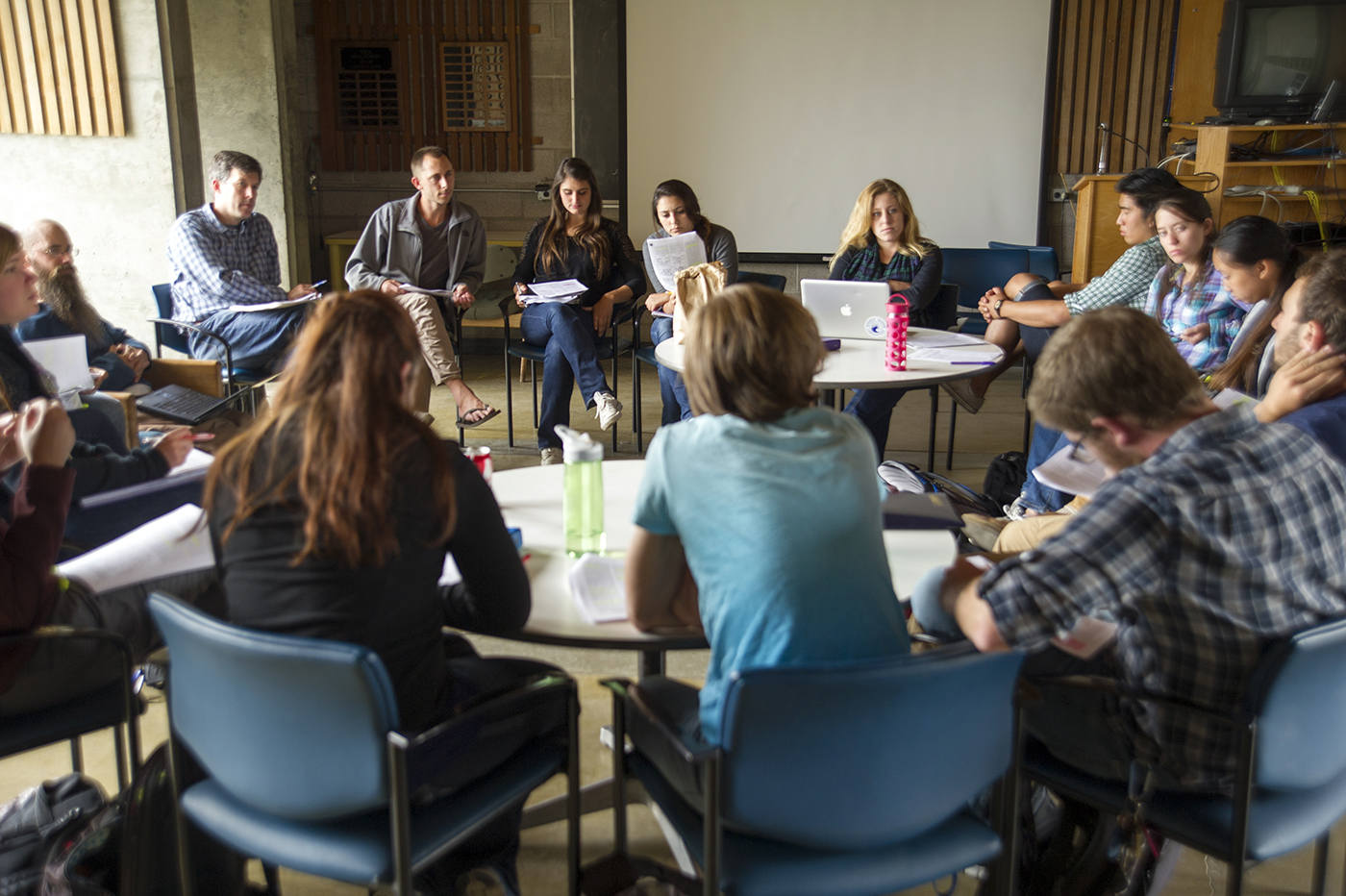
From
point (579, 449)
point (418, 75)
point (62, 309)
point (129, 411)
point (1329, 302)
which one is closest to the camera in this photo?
point (579, 449)

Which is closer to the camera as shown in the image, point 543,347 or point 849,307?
point 849,307

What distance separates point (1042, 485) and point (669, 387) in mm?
1705

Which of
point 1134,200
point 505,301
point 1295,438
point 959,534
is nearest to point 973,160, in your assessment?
point 1134,200

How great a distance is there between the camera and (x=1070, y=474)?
7.27 ft

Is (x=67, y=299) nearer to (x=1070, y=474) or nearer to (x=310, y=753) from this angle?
(x=310, y=753)

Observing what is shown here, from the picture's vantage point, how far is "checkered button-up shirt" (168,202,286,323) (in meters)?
4.39

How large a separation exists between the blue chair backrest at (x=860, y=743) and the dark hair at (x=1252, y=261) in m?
2.16

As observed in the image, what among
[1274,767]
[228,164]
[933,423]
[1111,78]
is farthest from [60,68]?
[1111,78]

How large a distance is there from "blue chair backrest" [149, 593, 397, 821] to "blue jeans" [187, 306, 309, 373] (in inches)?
124

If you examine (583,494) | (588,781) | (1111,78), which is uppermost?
(1111,78)

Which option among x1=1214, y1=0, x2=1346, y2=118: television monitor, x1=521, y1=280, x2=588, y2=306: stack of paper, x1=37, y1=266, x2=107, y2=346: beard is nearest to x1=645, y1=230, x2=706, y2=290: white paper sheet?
x1=521, y1=280, x2=588, y2=306: stack of paper

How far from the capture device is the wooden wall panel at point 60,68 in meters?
5.03

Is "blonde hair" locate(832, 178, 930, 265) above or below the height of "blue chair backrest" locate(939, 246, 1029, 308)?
above

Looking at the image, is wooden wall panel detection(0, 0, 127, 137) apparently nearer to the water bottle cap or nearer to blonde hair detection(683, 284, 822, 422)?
the water bottle cap
